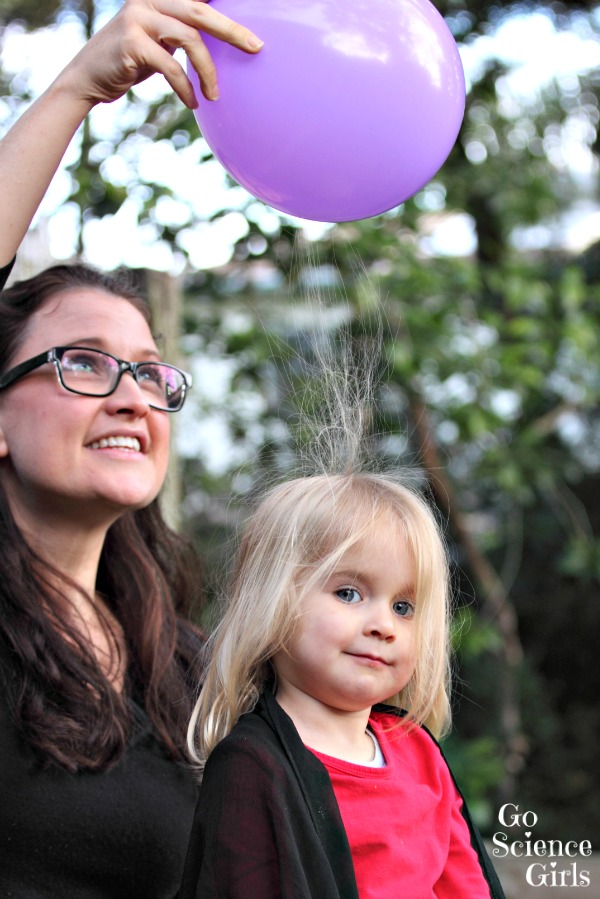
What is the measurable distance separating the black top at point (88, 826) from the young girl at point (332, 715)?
14.0 inches

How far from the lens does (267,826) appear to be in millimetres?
1237

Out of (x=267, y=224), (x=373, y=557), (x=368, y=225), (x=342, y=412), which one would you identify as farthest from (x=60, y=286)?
(x=368, y=225)

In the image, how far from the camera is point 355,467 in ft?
5.23

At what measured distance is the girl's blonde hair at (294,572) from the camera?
1.40 m

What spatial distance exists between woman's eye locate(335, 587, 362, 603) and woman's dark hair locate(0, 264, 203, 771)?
658 millimetres

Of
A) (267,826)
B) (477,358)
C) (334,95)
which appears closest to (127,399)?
(334,95)

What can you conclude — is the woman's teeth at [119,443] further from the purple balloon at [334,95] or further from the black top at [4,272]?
the purple balloon at [334,95]

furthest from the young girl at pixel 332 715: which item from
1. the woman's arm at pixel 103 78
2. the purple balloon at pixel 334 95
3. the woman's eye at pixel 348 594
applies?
the woman's arm at pixel 103 78

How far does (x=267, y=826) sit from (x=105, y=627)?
0.90 metres

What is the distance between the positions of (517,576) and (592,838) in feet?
5.93

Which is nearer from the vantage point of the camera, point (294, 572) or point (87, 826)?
point (294, 572)

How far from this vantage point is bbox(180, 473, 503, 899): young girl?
1.24 meters

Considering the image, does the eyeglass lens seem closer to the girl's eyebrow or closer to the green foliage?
the green foliage

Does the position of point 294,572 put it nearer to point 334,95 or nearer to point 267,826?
point 267,826
